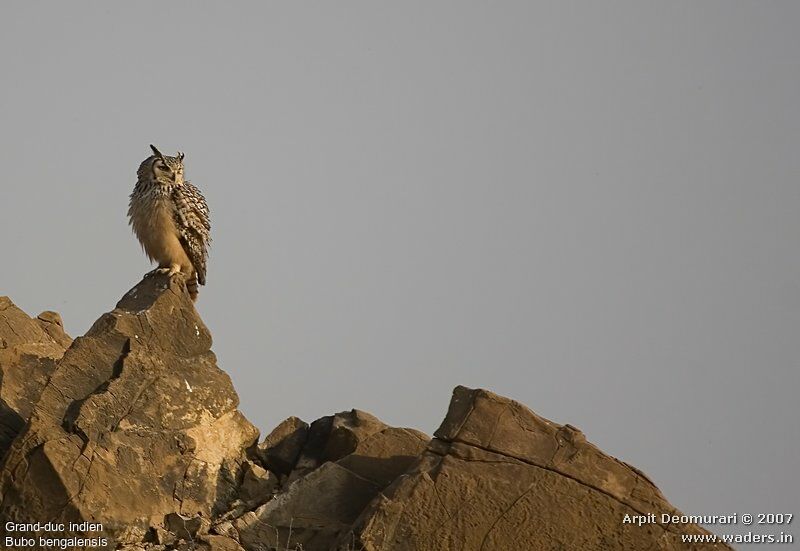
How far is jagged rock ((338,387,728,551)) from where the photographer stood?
1120cm

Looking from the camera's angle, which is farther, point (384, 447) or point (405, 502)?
point (384, 447)

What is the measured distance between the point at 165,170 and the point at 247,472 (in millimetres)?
4462

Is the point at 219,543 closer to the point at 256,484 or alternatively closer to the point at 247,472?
the point at 256,484

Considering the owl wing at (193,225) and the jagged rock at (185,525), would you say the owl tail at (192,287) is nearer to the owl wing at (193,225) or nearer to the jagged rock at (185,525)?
the owl wing at (193,225)

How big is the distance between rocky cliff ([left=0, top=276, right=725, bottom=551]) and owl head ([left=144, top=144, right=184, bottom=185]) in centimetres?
214

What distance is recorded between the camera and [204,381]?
1309 centimetres

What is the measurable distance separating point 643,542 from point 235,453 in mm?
4636

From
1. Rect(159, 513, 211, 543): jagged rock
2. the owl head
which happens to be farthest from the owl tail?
Rect(159, 513, 211, 543): jagged rock

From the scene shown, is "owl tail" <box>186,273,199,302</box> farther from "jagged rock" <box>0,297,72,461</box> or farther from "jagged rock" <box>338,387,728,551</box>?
"jagged rock" <box>338,387,728,551</box>

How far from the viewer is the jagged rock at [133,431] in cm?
1168

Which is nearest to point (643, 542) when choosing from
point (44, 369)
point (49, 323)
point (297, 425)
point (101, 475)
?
point (297, 425)

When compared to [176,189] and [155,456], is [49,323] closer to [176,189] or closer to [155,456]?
[176,189]

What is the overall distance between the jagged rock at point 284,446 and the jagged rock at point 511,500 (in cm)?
215

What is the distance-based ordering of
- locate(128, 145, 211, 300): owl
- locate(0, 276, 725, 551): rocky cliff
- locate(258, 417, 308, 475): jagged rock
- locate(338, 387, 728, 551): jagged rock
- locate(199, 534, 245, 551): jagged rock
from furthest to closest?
1. locate(128, 145, 211, 300): owl
2. locate(258, 417, 308, 475): jagged rock
3. locate(199, 534, 245, 551): jagged rock
4. locate(0, 276, 725, 551): rocky cliff
5. locate(338, 387, 728, 551): jagged rock
